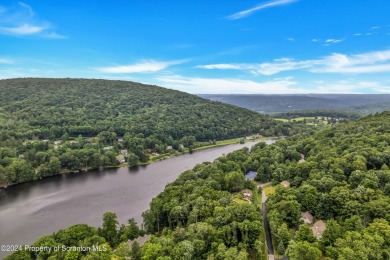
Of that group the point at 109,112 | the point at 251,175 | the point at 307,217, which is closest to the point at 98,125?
the point at 109,112

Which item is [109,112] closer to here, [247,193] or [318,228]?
[247,193]

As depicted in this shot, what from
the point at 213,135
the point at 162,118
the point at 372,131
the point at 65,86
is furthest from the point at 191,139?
the point at 65,86

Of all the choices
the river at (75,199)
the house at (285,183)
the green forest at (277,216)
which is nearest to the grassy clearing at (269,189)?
the green forest at (277,216)

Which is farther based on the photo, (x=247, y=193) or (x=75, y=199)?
(x=75, y=199)

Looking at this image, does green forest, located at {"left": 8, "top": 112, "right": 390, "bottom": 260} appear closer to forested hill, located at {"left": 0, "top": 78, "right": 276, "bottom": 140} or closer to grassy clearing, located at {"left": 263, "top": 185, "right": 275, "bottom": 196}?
grassy clearing, located at {"left": 263, "top": 185, "right": 275, "bottom": 196}

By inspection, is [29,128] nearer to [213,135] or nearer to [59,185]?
[59,185]

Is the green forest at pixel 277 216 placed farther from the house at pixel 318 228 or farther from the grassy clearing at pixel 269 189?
the grassy clearing at pixel 269 189
